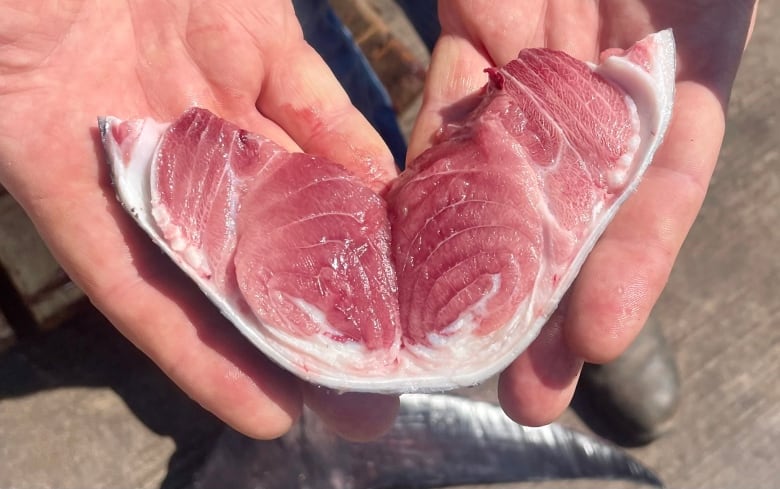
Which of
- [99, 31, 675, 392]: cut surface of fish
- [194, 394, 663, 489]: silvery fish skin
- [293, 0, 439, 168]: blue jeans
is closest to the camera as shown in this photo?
[99, 31, 675, 392]: cut surface of fish

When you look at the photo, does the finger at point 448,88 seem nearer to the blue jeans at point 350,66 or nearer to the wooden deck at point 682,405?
the blue jeans at point 350,66

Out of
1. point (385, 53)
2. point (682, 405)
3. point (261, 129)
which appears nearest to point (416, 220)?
point (261, 129)

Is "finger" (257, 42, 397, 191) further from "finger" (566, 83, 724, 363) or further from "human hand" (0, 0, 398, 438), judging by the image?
"finger" (566, 83, 724, 363)

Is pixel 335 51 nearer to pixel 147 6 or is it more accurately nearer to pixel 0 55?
pixel 147 6

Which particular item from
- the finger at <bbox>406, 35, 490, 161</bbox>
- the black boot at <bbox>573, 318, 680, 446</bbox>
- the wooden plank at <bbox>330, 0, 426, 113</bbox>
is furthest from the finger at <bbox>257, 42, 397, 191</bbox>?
the black boot at <bbox>573, 318, 680, 446</bbox>

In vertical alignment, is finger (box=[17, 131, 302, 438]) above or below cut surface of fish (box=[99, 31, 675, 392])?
below
